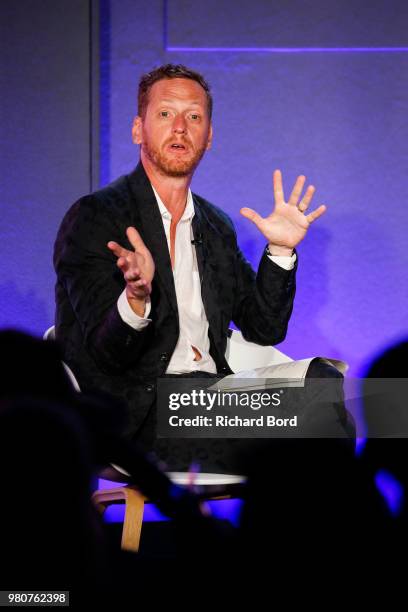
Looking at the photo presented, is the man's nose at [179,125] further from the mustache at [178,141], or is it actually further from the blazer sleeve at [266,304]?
the blazer sleeve at [266,304]

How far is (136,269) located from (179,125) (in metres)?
0.75

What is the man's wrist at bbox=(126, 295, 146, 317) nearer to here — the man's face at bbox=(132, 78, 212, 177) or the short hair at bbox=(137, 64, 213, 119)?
the man's face at bbox=(132, 78, 212, 177)

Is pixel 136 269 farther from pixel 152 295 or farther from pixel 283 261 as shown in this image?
pixel 283 261

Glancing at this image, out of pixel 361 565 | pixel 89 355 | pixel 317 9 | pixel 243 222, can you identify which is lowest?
pixel 361 565

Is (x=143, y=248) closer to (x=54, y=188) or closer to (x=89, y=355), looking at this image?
(x=89, y=355)

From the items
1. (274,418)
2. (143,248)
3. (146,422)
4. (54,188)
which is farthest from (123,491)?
(54,188)

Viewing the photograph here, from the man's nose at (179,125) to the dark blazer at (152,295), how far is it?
0.15 metres

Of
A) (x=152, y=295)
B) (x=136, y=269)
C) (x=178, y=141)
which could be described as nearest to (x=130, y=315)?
(x=136, y=269)

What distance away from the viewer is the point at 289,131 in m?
3.62

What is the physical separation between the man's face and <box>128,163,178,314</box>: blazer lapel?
0.07 m

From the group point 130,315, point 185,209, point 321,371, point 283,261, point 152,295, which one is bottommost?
point 321,371

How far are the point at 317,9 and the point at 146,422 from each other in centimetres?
211

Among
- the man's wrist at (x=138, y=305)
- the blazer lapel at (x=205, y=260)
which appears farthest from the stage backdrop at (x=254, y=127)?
the man's wrist at (x=138, y=305)

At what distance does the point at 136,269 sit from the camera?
1.83m
